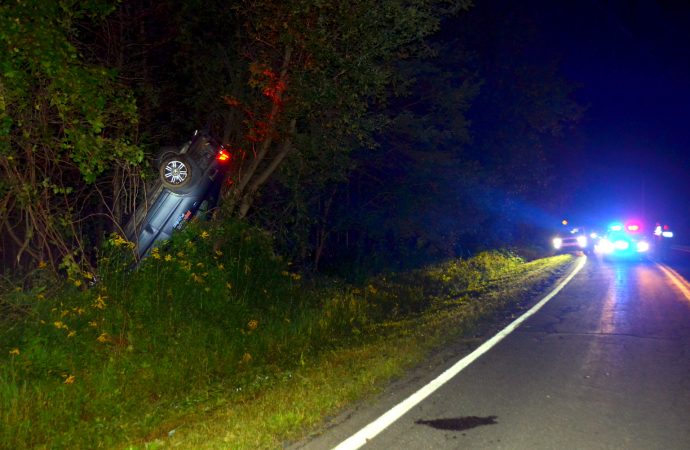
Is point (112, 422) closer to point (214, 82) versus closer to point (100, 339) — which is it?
point (100, 339)

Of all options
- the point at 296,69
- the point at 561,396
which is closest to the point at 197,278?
the point at 296,69

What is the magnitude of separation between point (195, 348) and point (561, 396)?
4887 millimetres

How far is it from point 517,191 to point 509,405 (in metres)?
24.5

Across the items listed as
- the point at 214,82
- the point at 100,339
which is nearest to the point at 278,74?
the point at 214,82

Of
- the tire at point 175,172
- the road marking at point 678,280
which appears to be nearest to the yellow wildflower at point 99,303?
the tire at point 175,172

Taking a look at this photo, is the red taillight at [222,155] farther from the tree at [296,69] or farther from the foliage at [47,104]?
the foliage at [47,104]

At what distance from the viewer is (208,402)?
697 centimetres

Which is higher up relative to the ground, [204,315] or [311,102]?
[311,102]

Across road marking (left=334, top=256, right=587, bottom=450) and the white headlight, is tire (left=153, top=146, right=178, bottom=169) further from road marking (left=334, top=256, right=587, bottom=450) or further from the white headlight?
the white headlight

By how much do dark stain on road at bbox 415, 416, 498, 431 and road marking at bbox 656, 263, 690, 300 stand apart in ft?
36.9

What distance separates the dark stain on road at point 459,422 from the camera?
5898 millimetres

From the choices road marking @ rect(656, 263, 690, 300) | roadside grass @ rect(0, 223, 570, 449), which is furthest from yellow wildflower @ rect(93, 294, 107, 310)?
road marking @ rect(656, 263, 690, 300)

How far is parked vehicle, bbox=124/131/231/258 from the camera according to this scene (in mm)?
11086

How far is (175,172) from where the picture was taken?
1121 cm
